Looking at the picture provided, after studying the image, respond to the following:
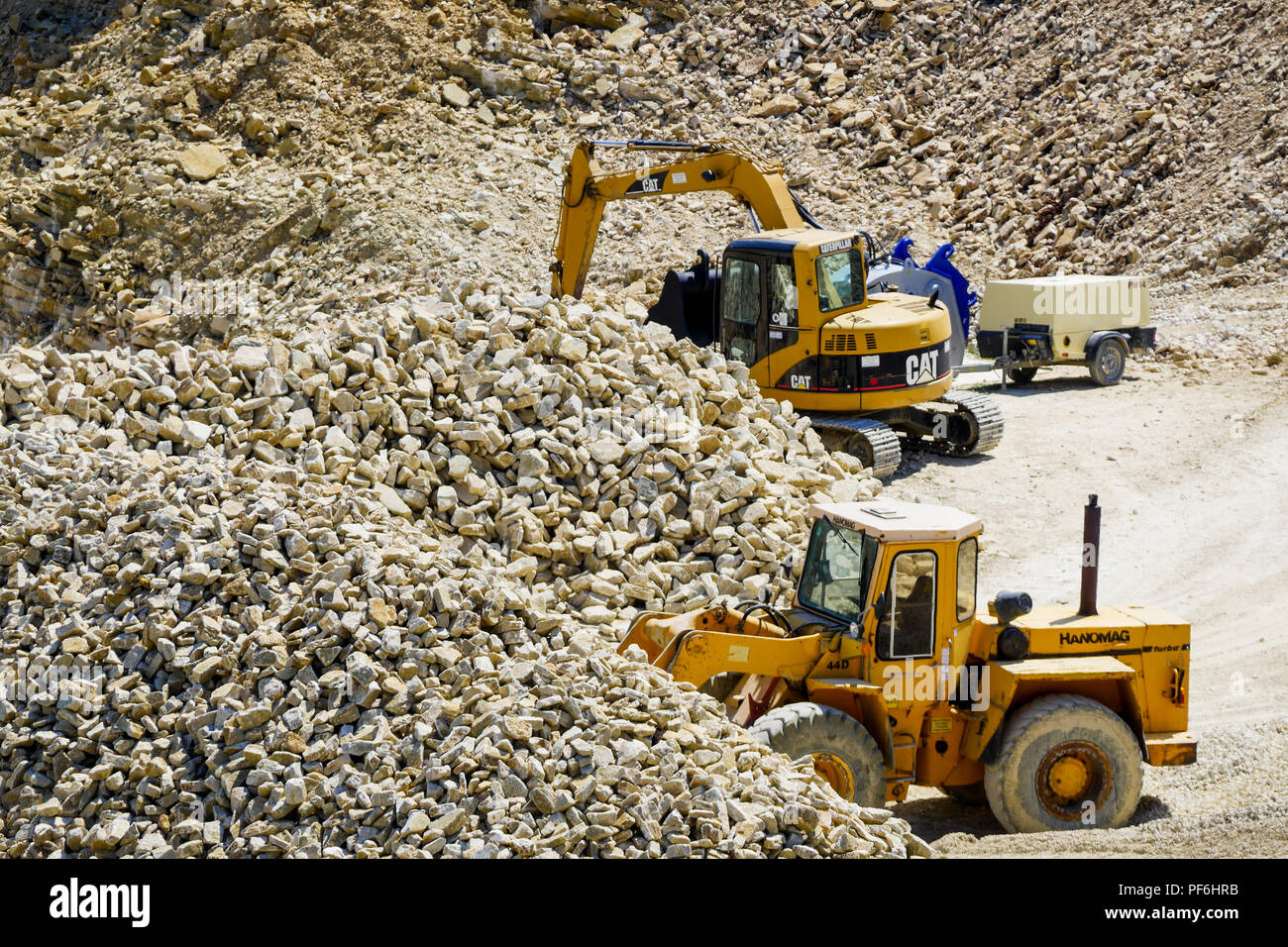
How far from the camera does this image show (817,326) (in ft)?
50.3

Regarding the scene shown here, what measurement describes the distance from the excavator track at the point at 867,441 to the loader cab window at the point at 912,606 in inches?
274

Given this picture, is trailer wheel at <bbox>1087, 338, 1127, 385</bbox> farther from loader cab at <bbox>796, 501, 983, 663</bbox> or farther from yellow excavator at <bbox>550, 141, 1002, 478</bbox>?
loader cab at <bbox>796, 501, 983, 663</bbox>

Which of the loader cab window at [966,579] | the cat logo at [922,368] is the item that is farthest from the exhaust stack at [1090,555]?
the cat logo at [922,368]

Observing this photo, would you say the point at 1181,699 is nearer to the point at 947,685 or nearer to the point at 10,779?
the point at 947,685

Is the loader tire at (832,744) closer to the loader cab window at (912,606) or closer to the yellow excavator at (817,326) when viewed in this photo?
the loader cab window at (912,606)

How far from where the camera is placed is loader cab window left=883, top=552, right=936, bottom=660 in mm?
7977

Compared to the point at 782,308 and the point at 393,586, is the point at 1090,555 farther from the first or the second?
the point at 782,308

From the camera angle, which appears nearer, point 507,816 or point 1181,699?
point 507,816

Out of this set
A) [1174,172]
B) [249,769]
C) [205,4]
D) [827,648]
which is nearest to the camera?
[249,769]

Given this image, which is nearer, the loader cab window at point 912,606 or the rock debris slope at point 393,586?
the rock debris slope at point 393,586

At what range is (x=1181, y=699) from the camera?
28.1 feet

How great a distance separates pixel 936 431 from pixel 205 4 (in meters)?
16.7

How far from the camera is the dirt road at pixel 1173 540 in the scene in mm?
8148
